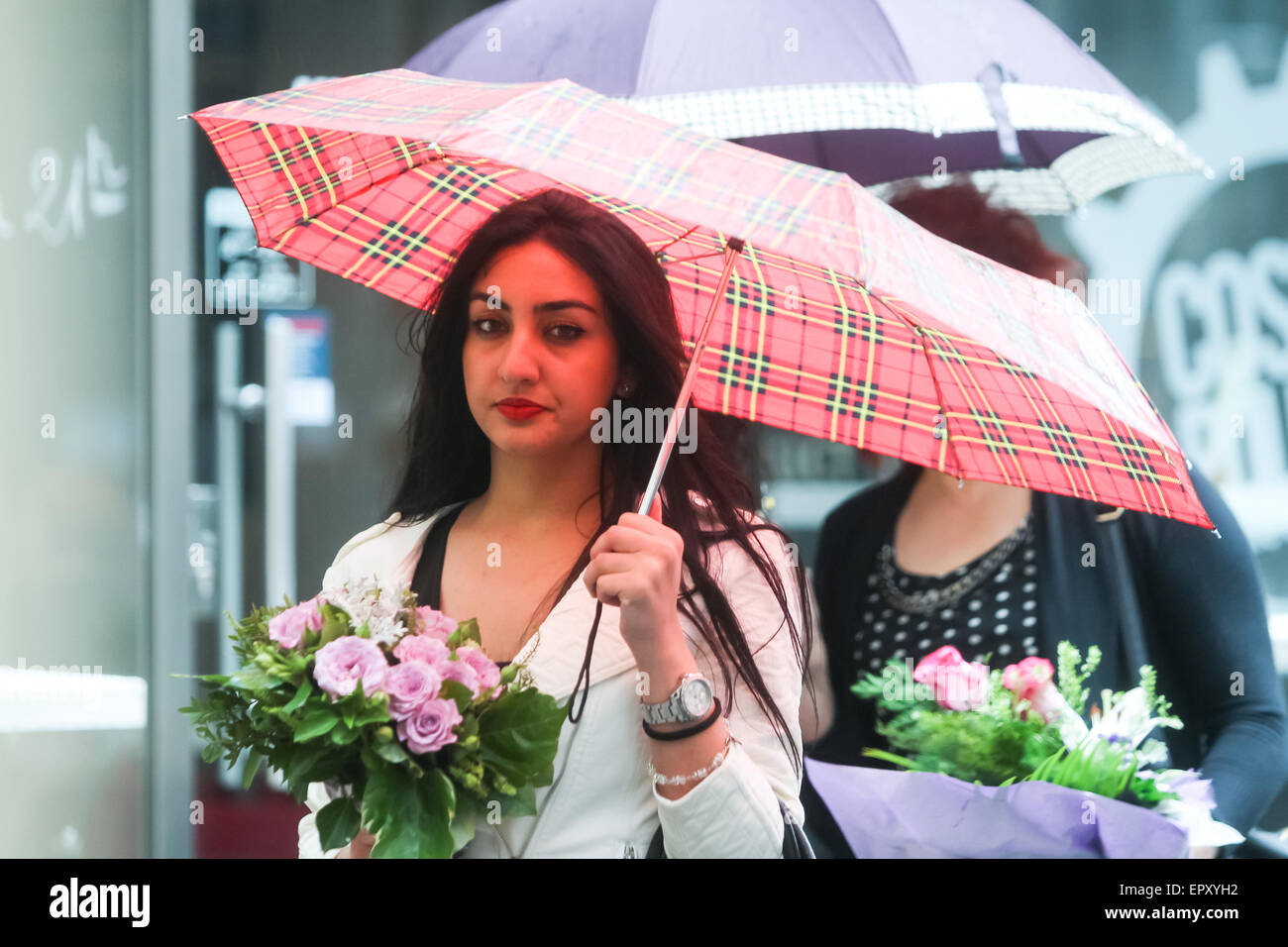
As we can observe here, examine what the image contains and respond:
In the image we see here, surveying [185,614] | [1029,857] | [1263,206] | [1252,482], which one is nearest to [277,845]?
[185,614]

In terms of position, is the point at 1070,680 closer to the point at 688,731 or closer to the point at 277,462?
the point at 688,731

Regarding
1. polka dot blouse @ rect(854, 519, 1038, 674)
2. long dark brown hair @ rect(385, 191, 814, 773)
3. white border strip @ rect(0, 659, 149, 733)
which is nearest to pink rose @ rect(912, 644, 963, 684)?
polka dot blouse @ rect(854, 519, 1038, 674)

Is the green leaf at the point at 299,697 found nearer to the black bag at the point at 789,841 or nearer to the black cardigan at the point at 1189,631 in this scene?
the black bag at the point at 789,841

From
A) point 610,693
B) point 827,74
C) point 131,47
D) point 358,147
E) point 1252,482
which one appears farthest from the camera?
point 1252,482

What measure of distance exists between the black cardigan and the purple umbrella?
75 centimetres

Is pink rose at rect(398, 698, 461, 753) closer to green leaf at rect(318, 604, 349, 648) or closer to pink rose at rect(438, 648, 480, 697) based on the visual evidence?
pink rose at rect(438, 648, 480, 697)

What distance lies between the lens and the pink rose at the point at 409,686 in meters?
1.59

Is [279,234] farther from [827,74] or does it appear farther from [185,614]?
[185,614]

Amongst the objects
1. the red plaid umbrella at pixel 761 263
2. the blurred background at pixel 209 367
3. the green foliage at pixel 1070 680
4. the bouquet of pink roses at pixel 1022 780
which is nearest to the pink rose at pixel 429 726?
the red plaid umbrella at pixel 761 263

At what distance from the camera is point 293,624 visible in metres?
1.65

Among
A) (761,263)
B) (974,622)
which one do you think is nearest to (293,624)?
(761,263)

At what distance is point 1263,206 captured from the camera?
408 centimetres

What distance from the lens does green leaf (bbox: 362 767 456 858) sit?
1.61 meters

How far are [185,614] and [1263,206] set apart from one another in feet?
11.6
